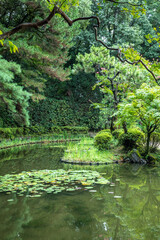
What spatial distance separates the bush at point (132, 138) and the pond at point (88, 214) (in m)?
2.83

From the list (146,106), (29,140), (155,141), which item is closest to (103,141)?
(155,141)

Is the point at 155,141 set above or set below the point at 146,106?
below

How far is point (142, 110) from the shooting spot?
5.82 metres

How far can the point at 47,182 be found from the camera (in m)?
3.91

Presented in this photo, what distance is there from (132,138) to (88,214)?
4411mm

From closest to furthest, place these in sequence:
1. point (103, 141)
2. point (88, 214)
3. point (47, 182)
Result: point (88, 214), point (47, 182), point (103, 141)

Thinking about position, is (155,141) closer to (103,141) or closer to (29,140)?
(103,141)

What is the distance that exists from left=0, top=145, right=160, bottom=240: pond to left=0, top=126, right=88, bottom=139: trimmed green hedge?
7.36 metres

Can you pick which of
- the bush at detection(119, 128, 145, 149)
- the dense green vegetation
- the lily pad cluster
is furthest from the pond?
the bush at detection(119, 128, 145, 149)

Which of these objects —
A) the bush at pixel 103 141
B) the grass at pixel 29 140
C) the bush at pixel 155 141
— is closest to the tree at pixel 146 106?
the bush at pixel 155 141

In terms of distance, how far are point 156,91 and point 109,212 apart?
3.61m

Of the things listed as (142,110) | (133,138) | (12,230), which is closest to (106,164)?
(133,138)

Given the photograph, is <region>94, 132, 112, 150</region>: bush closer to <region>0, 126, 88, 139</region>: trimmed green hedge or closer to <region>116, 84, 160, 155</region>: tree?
<region>116, 84, 160, 155</region>: tree

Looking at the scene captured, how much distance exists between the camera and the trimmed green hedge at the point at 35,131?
1027cm
